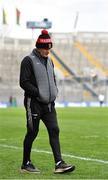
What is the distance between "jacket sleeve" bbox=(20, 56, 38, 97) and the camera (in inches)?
361

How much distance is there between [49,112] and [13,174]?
106cm

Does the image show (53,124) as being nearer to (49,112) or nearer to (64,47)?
(49,112)

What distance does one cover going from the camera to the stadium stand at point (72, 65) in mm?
72125

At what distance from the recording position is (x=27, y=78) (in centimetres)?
920

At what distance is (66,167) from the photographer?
895 cm

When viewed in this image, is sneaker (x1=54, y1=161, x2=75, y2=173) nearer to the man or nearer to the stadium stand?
the man

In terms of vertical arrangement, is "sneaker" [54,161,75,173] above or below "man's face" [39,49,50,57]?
below

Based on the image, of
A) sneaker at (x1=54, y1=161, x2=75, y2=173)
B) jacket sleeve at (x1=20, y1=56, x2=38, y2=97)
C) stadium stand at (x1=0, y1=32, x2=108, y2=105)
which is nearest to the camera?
sneaker at (x1=54, y1=161, x2=75, y2=173)

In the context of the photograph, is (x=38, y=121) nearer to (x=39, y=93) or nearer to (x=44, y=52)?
(x=39, y=93)

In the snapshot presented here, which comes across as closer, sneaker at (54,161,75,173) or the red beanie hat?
sneaker at (54,161,75,173)

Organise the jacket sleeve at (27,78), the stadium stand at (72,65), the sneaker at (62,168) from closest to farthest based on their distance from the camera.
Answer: the sneaker at (62,168)
the jacket sleeve at (27,78)
the stadium stand at (72,65)

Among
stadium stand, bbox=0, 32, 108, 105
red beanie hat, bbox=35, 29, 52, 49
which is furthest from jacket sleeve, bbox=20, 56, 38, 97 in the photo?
stadium stand, bbox=0, 32, 108, 105

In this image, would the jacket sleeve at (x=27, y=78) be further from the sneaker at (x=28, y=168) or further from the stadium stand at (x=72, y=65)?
the stadium stand at (x=72, y=65)

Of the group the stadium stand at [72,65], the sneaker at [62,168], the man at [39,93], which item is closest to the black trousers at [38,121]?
the man at [39,93]
